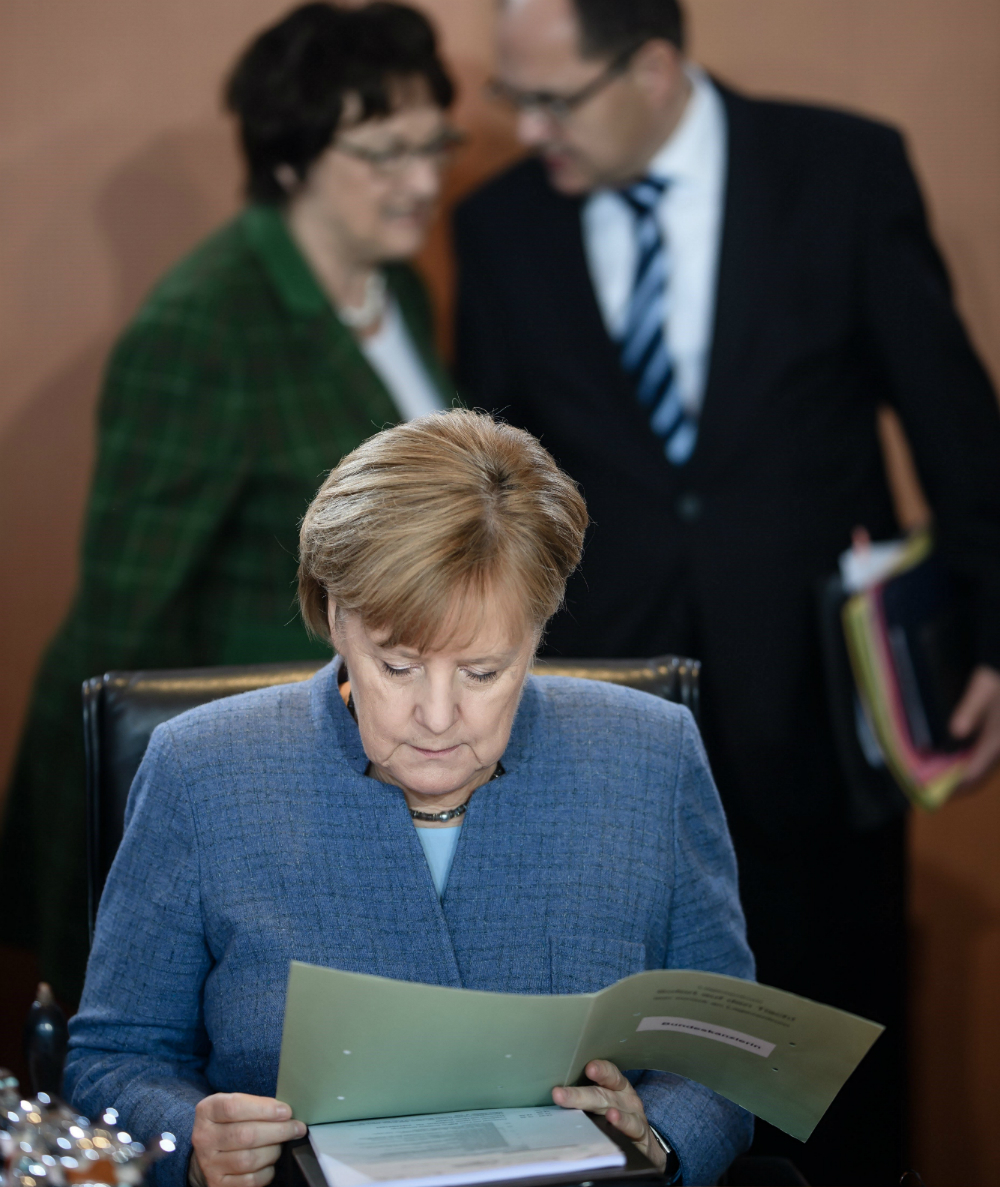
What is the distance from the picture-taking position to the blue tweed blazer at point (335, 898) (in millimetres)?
1348

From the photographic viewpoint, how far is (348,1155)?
108 cm

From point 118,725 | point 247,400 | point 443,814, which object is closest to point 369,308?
point 247,400

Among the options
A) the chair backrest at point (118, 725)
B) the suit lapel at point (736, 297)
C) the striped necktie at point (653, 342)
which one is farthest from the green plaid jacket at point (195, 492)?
the chair backrest at point (118, 725)

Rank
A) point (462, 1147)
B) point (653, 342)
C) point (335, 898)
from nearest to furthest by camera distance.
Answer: point (462, 1147)
point (335, 898)
point (653, 342)

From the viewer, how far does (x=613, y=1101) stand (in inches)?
48.8

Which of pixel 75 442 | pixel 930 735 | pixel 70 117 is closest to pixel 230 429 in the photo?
pixel 75 442

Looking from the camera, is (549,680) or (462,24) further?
(462,24)

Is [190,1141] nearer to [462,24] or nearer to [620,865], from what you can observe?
[620,865]

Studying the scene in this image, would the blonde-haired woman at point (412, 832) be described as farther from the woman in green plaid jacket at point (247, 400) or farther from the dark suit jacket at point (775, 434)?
the dark suit jacket at point (775, 434)

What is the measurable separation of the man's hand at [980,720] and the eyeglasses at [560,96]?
125 centimetres

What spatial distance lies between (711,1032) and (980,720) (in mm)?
1499

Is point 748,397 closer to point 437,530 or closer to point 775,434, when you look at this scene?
point 775,434

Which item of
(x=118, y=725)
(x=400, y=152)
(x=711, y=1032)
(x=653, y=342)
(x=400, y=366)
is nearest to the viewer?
(x=711, y=1032)

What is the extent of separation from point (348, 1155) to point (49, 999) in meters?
0.49
